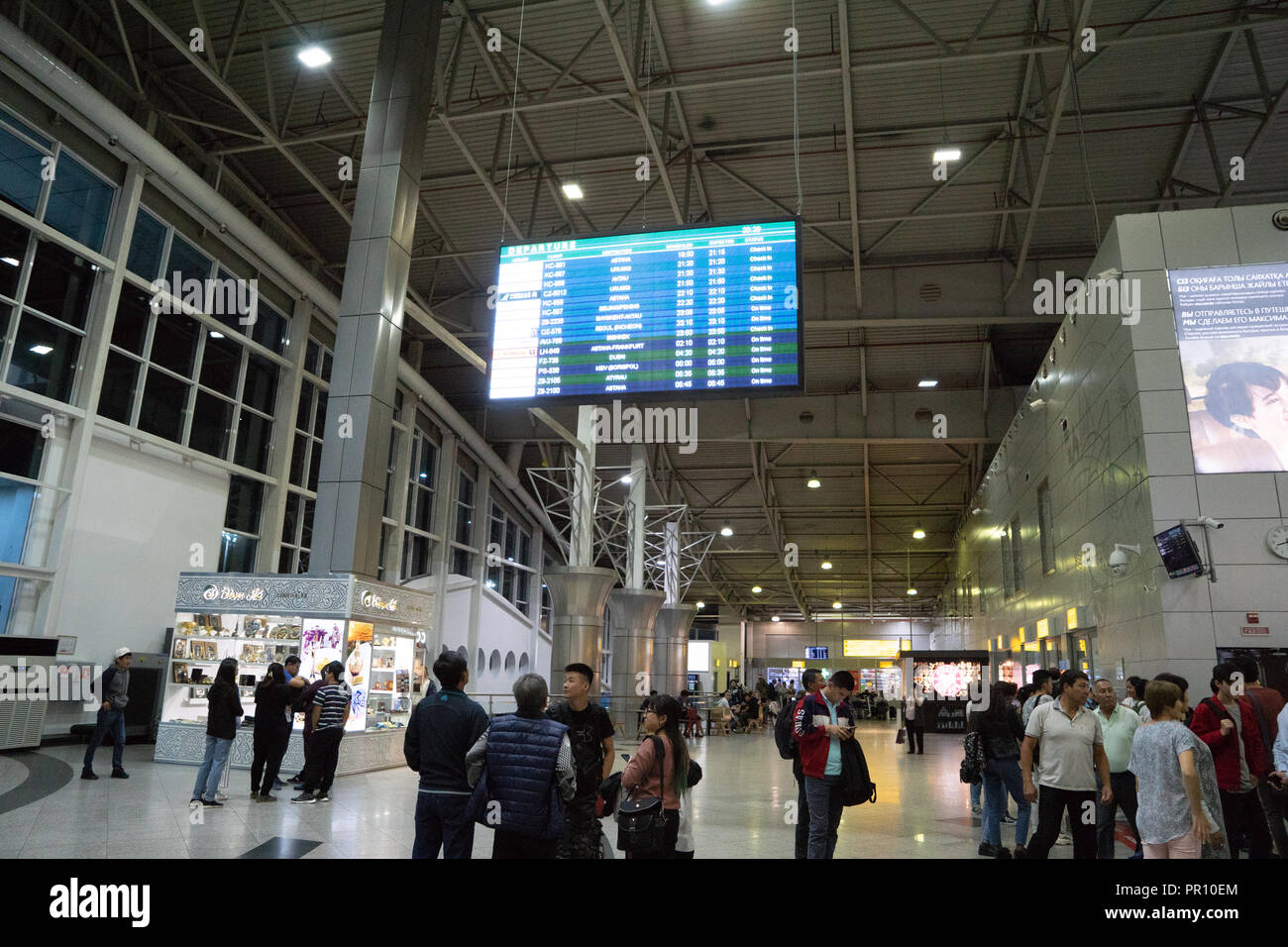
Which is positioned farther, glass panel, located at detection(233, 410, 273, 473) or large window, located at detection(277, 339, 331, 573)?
large window, located at detection(277, 339, 331, 573)

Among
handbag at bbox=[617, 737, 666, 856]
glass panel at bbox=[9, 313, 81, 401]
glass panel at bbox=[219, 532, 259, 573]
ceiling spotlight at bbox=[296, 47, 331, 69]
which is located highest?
ceiling spotlight at bbox=[296, 47, 331, 69]

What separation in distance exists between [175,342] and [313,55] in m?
6.83

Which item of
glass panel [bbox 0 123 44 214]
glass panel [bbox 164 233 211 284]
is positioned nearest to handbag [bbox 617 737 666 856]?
glass panel [bbox 0 123 44 214]

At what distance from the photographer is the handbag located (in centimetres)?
456

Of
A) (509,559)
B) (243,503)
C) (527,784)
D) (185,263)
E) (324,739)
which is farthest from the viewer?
(509,559)

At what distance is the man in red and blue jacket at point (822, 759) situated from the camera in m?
5.75

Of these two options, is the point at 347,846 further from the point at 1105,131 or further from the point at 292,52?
the point at 1105,131

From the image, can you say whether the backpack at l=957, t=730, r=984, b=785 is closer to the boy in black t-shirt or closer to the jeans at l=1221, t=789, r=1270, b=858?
the jeans at l=1221, t=789, r=1270, b=858

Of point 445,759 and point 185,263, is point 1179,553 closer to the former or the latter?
point 445,759

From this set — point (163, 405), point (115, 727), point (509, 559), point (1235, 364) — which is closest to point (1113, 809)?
point (1235, 364)

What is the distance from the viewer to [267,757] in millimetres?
9609

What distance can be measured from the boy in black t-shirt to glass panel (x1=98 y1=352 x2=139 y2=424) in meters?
14.2

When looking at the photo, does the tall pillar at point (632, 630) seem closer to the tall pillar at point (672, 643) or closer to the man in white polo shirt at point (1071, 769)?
the tall pillar at point (672, 643)

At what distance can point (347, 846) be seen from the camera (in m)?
6.88
